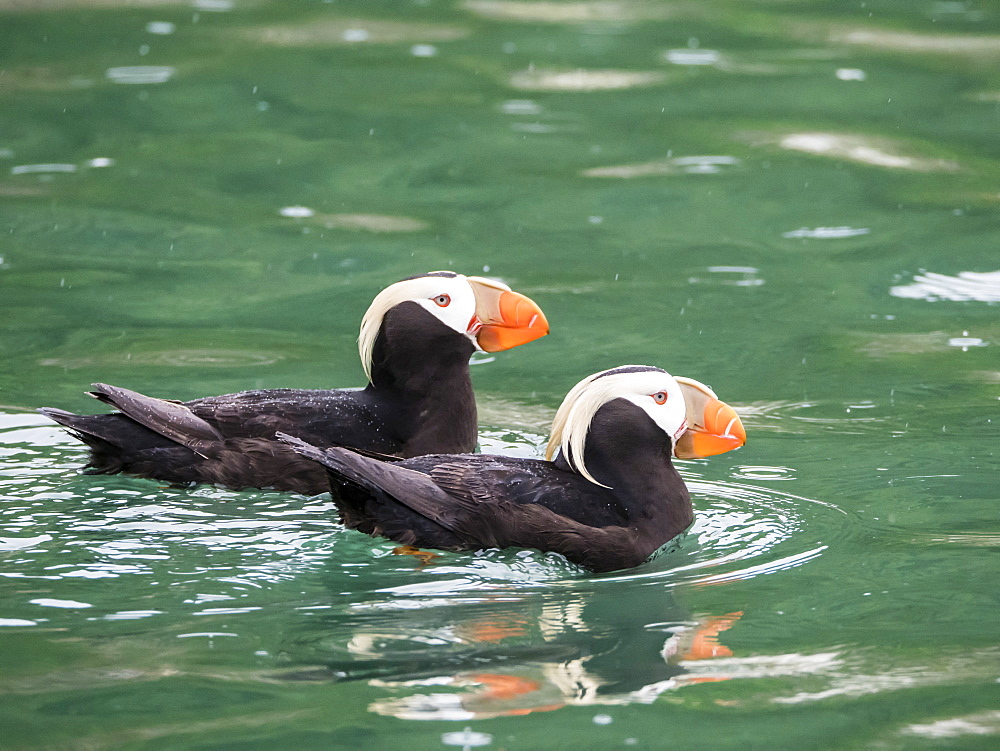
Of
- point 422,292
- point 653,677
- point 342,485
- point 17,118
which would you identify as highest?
point 17,118

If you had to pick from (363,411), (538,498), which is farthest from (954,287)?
(538,498)

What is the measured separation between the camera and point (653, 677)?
14.5 feet

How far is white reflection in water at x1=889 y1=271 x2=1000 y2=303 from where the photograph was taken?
27.8 ft

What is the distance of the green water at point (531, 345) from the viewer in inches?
171

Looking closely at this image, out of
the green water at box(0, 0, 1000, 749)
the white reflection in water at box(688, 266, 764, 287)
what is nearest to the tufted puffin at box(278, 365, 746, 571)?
the green water at box(0, 0, 1000, 749)

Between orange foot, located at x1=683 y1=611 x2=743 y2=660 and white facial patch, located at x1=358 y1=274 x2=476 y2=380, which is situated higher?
white facial patch, located at x1=358 y1=274 x2=476 y2=380

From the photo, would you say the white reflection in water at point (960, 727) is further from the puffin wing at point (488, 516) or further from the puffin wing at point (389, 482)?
the puffin wing at point (389, 482)

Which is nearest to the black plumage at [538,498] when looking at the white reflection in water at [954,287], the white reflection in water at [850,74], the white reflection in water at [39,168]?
the white reflection in water at [954,287]

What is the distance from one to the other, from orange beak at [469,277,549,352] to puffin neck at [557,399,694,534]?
0.80 metres

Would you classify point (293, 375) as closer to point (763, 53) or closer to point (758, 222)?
point (758, 222)

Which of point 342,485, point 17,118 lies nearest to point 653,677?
point 342,485

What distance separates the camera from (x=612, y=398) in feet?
17.4

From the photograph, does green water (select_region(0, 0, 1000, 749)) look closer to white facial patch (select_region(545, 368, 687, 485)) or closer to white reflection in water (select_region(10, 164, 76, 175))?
white reflection in water (select_region(10, 164, 76, 175))

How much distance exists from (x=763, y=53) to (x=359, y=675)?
9.27 m
